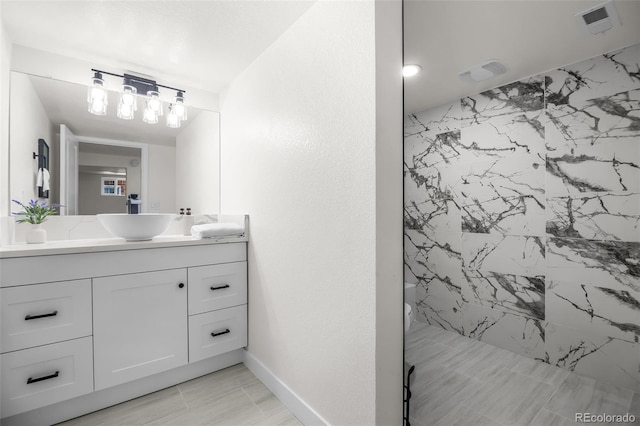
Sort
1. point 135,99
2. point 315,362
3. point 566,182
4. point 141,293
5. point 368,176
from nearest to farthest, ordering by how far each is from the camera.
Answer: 1. point 368,176
2. point 315,362
3. point 141,293
4. point 566,182
5. point 135,99

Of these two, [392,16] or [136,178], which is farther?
[136,178]

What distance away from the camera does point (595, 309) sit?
6.40 feet

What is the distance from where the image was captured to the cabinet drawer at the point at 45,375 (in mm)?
1388

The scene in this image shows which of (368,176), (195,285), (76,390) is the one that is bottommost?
(76,390)

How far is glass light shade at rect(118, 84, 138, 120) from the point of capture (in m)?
2.17

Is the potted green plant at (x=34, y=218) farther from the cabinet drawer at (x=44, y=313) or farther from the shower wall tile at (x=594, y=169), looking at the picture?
the shower wall tile at (x=594, y=169)

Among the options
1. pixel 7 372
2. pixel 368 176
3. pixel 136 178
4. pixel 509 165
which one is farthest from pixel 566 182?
pixel 7 372

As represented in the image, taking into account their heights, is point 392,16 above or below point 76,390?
above

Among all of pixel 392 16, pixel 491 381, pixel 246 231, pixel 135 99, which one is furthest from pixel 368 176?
pixel 135 99

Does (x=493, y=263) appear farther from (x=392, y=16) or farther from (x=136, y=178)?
(x=136, y=178)

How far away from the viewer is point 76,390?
5.03 ft

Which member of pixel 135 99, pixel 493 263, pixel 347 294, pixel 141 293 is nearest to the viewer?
pixel 347 294

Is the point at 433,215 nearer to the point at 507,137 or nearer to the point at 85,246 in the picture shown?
the point at 507,137

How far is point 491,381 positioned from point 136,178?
9.93ft
